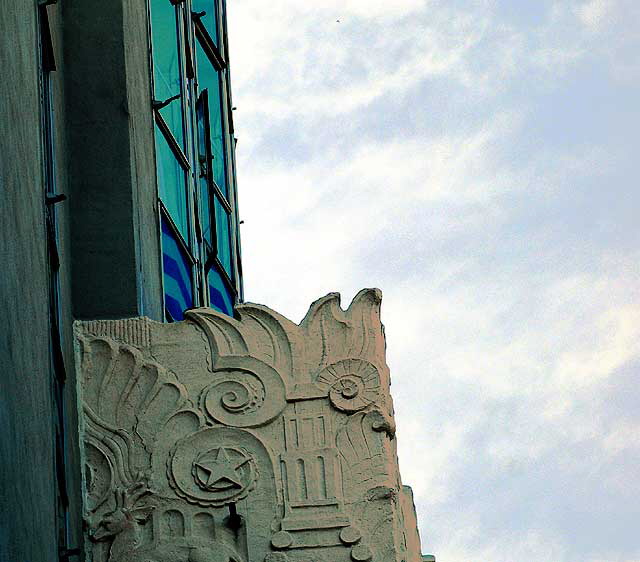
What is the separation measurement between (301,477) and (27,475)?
287 centimetres

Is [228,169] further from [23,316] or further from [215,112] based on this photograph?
[23,316]

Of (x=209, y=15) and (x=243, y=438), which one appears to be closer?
(x=243, y=438)

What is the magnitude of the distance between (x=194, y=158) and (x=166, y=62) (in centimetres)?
110

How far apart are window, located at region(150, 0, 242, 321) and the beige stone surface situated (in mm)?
3729

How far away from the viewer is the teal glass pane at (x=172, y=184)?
15.3 m

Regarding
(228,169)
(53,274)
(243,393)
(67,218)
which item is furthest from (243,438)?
(228,169)

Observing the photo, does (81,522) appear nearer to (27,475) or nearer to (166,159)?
(27,475)

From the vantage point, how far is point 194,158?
16.8 metres

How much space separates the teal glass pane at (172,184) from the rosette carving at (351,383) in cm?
498

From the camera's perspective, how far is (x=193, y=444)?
1034cm

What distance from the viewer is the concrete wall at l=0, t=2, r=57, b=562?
7.09m

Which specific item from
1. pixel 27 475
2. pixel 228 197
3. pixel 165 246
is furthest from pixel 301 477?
pixel 228 197

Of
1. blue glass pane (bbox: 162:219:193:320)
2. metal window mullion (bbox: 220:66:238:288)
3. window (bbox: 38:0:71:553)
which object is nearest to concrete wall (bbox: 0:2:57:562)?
window (bbox: 38:0:71:553)

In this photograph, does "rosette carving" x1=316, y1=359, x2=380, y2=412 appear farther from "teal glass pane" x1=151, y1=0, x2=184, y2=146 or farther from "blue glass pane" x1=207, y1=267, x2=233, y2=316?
"blue glass pane" x1=207, y1=267, x2=233, y2=316
